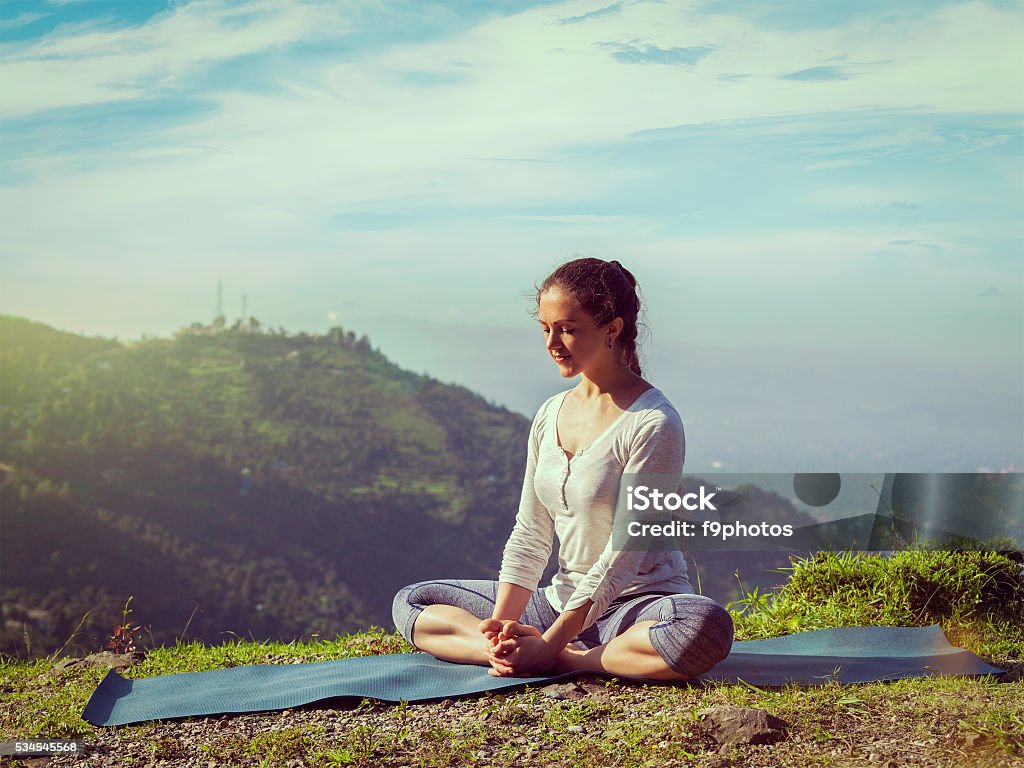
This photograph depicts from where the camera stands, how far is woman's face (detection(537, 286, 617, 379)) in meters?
3.09

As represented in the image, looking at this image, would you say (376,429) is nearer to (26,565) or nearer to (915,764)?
(26,565)

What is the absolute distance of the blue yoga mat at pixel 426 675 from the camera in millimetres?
3146

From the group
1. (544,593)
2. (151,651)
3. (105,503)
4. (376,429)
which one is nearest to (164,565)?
(105,503)

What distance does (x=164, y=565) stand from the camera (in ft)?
53.5

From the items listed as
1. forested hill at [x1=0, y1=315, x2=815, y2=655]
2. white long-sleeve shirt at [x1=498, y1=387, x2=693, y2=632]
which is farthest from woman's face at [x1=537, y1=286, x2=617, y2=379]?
forested hill at [x1=0, y1=315, x2=815, y2=655]

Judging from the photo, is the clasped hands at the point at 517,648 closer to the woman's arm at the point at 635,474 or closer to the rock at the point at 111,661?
the woman's arm at the point at 635,474

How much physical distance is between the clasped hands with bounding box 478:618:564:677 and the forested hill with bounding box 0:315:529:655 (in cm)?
1127

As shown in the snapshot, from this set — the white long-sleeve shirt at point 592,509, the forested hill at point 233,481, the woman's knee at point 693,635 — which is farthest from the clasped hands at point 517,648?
the forested hill at point 233,481

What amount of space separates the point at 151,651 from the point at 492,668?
1.75 metres

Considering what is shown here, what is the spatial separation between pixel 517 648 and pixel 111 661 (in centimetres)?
186

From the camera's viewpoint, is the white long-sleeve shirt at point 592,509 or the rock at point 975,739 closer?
the rock at point 975,739

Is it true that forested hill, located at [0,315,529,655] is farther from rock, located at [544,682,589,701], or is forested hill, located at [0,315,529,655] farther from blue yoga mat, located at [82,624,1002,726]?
rock, located at [544,682,589,701]

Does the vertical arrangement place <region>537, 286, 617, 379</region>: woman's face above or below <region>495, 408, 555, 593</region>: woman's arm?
above

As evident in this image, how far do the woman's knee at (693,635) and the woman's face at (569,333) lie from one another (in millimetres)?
784
